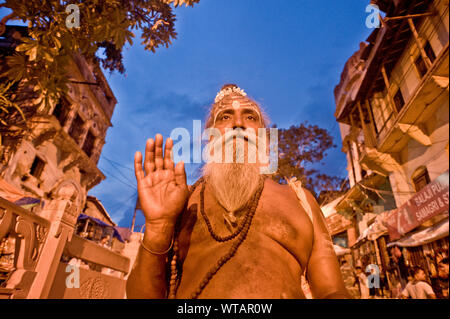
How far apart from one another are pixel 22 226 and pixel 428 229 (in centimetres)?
1108

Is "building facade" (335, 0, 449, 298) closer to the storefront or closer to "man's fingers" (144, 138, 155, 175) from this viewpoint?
the storefront

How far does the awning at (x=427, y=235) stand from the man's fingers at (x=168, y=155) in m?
9.00

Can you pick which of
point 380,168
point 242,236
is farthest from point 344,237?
point 242,236

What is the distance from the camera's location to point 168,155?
1561mm

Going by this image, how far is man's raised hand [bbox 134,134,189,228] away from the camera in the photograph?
1387mm

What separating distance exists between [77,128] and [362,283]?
20.9 m

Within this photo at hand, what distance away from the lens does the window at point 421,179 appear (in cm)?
884

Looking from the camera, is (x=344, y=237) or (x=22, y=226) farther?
(x=344, y=237)

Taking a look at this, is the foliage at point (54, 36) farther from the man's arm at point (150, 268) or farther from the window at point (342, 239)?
the window at point (342, 239)

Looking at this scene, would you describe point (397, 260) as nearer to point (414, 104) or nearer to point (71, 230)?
point (414, 104)

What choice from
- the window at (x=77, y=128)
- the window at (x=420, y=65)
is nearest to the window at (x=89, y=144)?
the window at (x=77, y=128)

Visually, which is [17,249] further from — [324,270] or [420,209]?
[420,209]

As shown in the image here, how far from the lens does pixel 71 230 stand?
5465 millimetres

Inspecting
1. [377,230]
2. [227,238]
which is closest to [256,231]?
[227,238]
